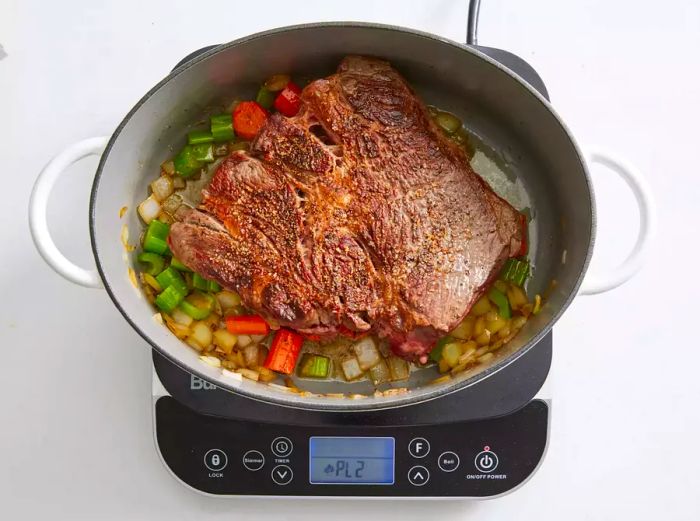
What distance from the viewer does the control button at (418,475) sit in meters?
1.84

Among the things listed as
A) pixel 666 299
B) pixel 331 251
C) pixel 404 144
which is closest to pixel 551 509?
pixel 666 299

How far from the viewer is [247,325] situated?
185 centimetres

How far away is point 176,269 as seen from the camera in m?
1.87

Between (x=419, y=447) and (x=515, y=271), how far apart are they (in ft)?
1.68

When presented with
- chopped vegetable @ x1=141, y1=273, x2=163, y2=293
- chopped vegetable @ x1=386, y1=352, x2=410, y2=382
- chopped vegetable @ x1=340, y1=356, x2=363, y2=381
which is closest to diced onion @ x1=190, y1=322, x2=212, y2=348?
chopped vegetable @ x1=141, y1=273, x2=163, y2=293

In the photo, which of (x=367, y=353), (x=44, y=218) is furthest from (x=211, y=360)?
(x=44, y=218)

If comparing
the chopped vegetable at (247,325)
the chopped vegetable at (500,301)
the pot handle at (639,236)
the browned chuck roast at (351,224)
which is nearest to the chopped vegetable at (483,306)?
the chopped vegetable at (500,301)

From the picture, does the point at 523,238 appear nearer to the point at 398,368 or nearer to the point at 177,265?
the point at 398,368

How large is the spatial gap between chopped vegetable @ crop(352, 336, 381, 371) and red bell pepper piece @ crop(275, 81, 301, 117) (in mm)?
622

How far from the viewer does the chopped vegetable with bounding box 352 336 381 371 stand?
1891 mm

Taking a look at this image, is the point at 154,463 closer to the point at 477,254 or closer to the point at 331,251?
the point at 331,251

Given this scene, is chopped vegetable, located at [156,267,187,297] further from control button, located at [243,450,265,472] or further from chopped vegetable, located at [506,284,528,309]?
chopped vegetable, located at [506,284,528,309]

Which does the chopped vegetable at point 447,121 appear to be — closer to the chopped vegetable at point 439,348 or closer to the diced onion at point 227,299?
the chopped vegetable at point 439,348

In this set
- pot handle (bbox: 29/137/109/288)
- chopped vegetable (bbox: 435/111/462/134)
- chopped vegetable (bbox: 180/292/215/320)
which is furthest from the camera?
chopped vegetable (bbox: 435/111/462/134)
